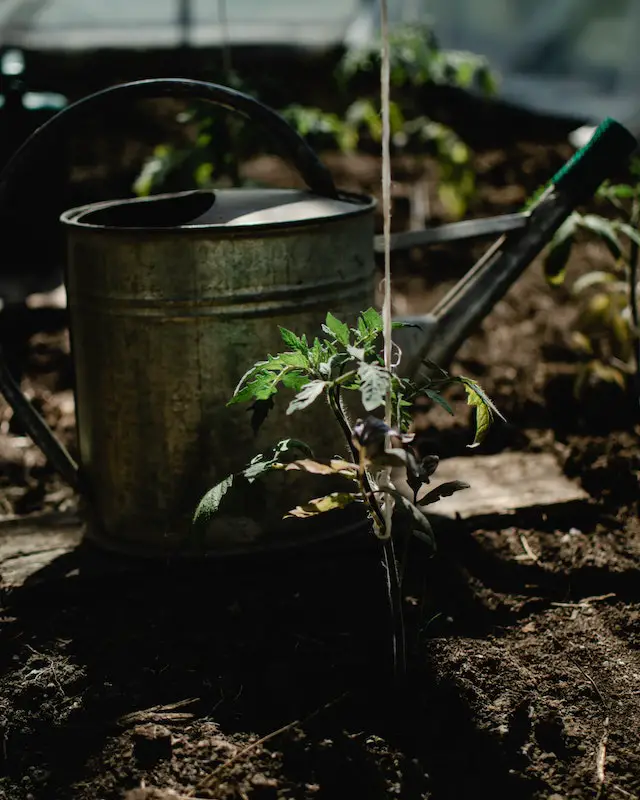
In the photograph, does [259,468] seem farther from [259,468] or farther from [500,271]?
[500,271]

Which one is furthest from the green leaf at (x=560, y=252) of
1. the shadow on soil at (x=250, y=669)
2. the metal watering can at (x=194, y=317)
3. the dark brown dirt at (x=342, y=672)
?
the shadow on soil at (x=250, y=669)

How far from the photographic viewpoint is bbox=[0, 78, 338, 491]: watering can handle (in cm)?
170

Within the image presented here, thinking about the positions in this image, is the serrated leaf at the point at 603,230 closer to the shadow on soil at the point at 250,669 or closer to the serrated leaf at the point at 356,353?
the shadow on soil at the point at 250,669

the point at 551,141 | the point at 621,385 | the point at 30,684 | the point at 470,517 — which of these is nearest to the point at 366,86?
the point at 551,141

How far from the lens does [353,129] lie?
4078 mm

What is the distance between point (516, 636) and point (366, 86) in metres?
6.08

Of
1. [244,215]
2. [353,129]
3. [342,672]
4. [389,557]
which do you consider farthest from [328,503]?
[353,129]

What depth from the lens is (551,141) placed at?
5656 mm

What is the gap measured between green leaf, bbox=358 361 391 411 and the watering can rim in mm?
490

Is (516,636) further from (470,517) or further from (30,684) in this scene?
(30,684)

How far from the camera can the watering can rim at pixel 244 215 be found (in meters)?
1.62

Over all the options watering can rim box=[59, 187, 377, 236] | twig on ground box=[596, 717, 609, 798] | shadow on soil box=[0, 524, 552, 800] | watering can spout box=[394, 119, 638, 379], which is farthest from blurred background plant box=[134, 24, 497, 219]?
twig on ground box=[596, 717, 609, 798]

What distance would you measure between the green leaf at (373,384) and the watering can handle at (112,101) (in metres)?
0.72

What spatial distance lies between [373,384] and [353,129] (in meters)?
3.09
